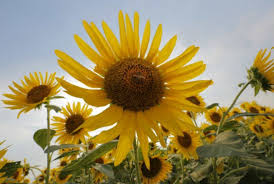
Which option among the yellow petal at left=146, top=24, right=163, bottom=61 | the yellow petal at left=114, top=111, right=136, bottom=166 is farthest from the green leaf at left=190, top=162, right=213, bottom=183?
the yellow petal at left=146, top=24, right=163, bottom=61

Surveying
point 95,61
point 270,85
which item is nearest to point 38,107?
point 95,61

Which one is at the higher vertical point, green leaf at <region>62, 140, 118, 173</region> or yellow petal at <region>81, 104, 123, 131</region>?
yellow petal at <region>81, 104, 123, 131</region>

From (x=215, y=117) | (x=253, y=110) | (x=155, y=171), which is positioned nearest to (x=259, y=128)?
(x=253, y=110)

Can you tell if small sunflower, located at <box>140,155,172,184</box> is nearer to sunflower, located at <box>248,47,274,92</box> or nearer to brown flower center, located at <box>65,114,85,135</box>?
brown flower center, located at <box>65,114,85,135</box>

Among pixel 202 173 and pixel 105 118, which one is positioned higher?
pixel 105 118

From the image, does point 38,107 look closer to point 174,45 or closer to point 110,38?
point 110,38

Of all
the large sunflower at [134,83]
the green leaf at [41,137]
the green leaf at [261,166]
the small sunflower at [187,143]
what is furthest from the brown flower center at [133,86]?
the small sunflower at [187,143]

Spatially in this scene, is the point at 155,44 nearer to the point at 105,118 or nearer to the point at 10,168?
the point at 105,118
